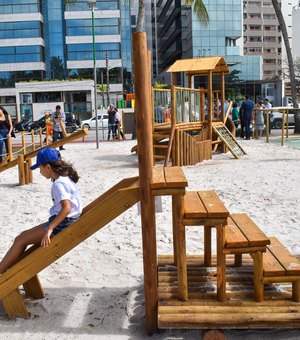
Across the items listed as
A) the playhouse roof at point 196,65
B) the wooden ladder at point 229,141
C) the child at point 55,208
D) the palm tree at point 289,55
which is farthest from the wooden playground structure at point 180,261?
the palm tree at point 289,55

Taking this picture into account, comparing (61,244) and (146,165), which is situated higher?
(146,165)

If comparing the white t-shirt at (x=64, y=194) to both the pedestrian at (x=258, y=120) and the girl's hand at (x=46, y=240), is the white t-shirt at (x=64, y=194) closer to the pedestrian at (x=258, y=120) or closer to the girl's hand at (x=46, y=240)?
the girl's hand at (x=46, y=240)

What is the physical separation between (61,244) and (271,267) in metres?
1.54

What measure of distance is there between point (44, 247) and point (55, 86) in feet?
176

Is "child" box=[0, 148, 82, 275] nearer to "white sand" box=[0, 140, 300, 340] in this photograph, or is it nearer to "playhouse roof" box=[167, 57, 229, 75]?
"white sand" box=[0, 140, 300, 340]

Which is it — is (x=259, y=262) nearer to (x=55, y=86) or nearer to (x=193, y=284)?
(x=193, y=284)

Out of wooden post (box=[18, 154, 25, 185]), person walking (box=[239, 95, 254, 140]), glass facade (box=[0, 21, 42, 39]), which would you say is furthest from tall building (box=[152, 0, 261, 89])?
wooden post (box=[18, 154, 25, 185])

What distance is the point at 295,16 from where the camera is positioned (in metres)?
98.7

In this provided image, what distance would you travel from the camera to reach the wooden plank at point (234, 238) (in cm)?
350

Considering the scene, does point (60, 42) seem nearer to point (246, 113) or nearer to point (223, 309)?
A: point (246, 113)

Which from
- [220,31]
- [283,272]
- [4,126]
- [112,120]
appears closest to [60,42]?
[220,31]

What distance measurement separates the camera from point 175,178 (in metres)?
3.53

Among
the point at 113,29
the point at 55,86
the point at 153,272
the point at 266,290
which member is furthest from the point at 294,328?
the point at 113,29

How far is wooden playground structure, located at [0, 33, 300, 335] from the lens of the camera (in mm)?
3393
